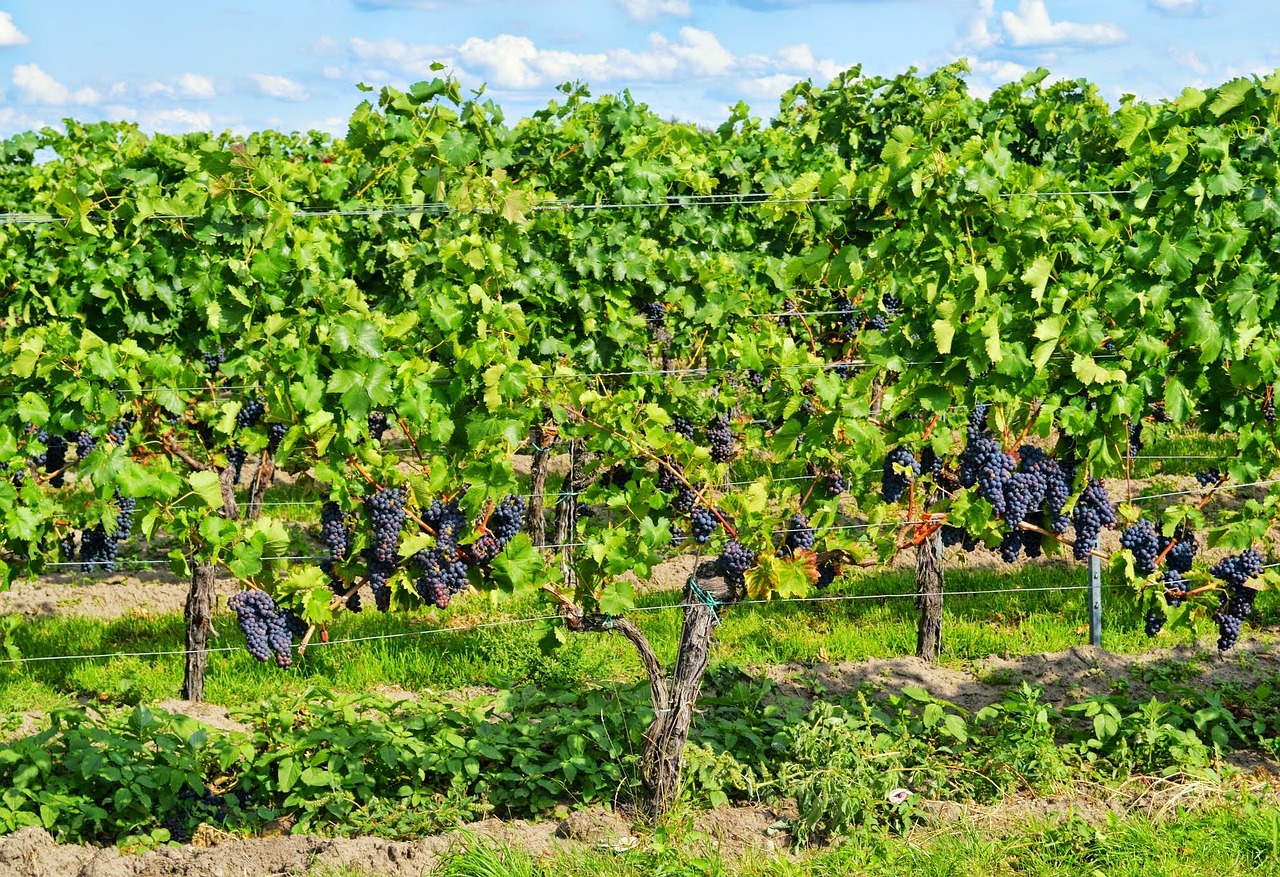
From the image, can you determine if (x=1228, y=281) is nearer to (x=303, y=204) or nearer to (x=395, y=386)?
(x=395, y=386)

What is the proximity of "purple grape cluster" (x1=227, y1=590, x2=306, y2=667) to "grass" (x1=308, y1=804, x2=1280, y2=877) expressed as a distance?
102 cm

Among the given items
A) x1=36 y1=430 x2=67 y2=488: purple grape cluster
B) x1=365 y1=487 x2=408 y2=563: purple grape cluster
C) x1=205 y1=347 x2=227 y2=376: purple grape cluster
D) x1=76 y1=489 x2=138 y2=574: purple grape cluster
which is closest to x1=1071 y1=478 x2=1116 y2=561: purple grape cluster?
x1=365 y1=487 x2=408 y2=563: purple grape cluster

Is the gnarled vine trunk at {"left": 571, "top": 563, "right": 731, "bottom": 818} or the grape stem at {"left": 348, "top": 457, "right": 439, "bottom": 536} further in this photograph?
the gnarled vine trunk at {"left": 571, "top": 563, "right": 731, "bottom": 818}

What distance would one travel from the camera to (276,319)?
491 centimetres

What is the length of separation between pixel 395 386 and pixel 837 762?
2.06 m

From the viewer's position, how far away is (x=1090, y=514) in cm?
526

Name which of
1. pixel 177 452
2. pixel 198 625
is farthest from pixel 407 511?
pixel 198 625

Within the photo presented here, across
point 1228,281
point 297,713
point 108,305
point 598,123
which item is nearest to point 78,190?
point 108,305

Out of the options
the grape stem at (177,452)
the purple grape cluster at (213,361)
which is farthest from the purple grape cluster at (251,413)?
the grape stem at (177,452)

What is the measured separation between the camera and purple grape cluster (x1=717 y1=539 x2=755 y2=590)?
4773mm

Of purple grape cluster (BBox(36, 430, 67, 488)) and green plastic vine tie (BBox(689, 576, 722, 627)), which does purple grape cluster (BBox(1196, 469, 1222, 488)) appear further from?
purple grape cluster (BBox(36, 430, 67, 488))

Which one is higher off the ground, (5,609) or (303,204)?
(303,204)

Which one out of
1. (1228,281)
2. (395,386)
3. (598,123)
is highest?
(598,123)

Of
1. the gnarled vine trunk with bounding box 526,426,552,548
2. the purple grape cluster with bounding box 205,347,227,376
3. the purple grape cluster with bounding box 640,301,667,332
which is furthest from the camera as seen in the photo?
the gnarled vine trunk with bounding box 526,426,552,548
